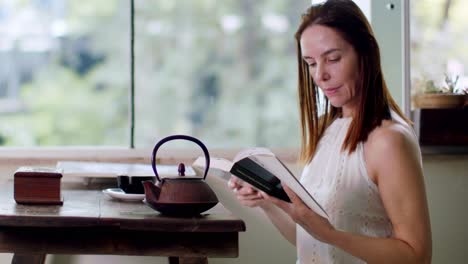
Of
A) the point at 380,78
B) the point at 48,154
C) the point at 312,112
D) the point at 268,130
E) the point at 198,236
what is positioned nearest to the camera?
the point at 198,236

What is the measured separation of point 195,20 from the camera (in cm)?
290

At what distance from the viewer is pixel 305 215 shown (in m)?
1.61

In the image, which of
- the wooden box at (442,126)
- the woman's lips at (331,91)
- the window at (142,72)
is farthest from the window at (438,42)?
the woman's lips at (331,91)

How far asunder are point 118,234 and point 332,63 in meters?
0.67

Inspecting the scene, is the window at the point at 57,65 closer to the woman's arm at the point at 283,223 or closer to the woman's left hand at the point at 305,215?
the woman's arm at the point at 283,223

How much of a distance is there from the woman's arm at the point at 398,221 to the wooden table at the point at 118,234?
0.19m

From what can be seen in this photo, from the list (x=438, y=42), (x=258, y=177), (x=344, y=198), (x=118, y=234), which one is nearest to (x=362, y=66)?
(x=344, y=198)

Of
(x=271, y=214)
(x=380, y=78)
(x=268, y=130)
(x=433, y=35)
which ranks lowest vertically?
(x=271, y=214)

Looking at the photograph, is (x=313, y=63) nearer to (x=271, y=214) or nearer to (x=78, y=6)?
(x=271, y=214)

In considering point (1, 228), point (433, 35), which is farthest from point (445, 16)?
point (1, 228)

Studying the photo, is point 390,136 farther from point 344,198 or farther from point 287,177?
point 287,177

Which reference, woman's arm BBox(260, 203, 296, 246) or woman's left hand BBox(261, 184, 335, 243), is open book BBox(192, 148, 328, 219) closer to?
woman's left hand BBox(261, 184, 335, 243)

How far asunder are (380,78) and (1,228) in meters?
0.98

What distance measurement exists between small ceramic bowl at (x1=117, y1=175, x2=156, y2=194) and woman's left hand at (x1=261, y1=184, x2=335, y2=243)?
638 millimetres
